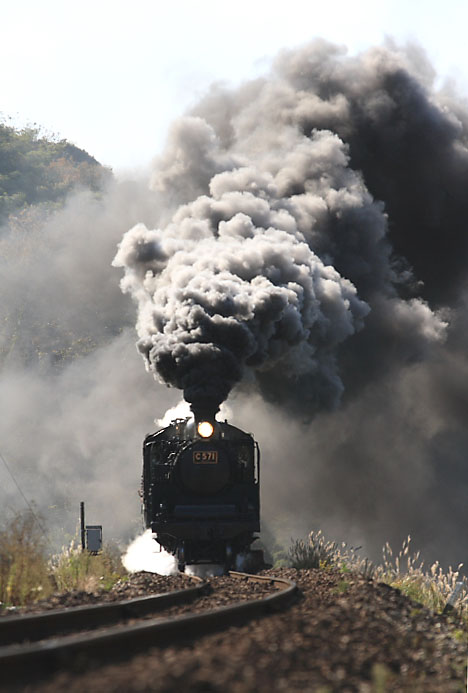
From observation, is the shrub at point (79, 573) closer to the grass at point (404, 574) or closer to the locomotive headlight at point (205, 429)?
the grass at point (404, 574)

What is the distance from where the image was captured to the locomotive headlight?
45.8ft

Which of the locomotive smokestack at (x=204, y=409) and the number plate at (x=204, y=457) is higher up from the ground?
the locomotive smokestack at (x=204, y=409)

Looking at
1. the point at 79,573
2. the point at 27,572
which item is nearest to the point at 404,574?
the point at 79,573

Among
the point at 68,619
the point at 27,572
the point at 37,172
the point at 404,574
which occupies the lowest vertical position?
the point at 68,619

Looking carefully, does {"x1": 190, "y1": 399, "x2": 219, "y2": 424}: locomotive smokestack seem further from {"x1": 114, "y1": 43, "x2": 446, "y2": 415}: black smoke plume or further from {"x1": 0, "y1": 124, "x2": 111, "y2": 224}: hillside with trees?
{"x1": 0, "y1": 124, "x2": 111, "y2": 224}: hillside with trees

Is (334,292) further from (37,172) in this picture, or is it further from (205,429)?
(37,172)

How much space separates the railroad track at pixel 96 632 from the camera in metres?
3.99

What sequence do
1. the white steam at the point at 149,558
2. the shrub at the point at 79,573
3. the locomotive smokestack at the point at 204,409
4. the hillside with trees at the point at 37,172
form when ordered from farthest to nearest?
the hillside with trees at the point at 37,172, the locomotive smokestack at the point at 204,409, the white steam at the point at 149,558, the shrub at the point at 79,573

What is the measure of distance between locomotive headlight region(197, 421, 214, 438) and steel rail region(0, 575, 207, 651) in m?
6.79

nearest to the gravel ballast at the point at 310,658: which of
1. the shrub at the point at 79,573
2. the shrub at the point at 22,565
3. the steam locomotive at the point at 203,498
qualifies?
the shrub at the point at 22,565

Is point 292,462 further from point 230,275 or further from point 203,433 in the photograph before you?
point 203,433

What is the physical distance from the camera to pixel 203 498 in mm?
14031

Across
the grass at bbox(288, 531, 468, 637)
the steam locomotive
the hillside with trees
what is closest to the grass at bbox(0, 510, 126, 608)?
the grass at bbox(288, 531, 468, 637)

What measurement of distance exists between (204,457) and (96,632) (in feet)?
26.8
